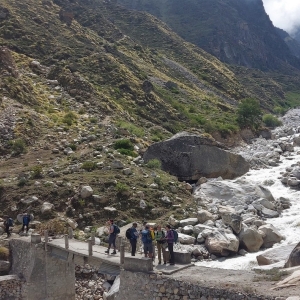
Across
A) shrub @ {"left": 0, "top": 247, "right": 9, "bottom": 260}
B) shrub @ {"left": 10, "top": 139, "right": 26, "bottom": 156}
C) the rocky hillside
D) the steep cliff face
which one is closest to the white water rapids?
the rocky hillside

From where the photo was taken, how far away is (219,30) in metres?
158

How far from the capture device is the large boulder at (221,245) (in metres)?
18.7

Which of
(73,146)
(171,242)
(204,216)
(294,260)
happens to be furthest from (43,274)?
(73,146)

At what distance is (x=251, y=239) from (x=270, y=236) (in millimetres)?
1301

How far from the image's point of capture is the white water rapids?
17797mm

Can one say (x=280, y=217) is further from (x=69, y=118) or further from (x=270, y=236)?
(x=69, y=118)

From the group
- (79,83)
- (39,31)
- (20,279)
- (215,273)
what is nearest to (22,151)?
(20,279)

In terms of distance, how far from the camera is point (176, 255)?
13.3 meters

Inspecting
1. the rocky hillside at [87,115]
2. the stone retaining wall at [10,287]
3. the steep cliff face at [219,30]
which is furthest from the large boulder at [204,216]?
the steep cliff face at [219,30]

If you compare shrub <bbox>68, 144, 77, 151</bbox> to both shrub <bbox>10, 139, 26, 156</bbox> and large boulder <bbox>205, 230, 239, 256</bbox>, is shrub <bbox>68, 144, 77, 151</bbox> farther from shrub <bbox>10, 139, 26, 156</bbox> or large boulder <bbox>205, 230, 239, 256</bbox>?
large boulder <bbox>205, 230, 239, 256</bbox>

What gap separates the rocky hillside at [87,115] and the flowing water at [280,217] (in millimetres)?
4743

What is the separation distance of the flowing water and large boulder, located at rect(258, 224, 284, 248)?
0.27m

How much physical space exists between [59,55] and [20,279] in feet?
134

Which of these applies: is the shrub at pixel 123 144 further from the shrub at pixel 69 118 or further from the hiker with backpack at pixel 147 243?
the hiker with backpack at pixel 147 243
